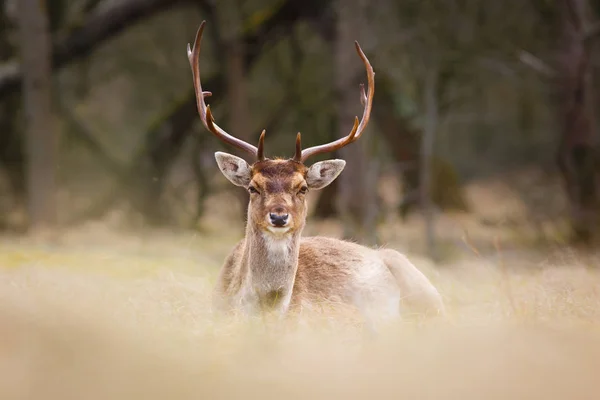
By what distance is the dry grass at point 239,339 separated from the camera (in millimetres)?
3658

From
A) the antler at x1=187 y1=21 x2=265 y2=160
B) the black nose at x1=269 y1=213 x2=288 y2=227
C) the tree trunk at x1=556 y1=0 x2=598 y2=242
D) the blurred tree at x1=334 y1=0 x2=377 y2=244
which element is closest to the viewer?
the black nose at x1=269 y1=213 x2=288 y2=227

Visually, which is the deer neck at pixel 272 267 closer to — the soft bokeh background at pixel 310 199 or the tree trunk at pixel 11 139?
the soft bokeh background at pixel 310 199

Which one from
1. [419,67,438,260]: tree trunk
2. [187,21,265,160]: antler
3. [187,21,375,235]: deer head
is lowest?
[187,21,375,235]: deer head

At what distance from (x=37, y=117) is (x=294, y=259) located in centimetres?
746

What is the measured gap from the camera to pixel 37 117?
12.5 metres

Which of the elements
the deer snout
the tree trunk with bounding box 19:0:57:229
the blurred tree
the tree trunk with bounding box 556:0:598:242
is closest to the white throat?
the deer snout

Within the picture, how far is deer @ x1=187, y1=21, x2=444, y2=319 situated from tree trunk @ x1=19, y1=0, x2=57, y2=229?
6163 mm

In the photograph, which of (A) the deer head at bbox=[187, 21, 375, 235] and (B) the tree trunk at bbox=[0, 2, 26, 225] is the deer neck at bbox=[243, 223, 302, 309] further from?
(B) the tree trunk at bbox=[0, 2, 26, 225]

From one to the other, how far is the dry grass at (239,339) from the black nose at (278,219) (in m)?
0.64

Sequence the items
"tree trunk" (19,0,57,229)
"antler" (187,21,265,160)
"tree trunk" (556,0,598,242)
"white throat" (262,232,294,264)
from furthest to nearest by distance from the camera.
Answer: "tree trunk" (19,0,57,229), "tree trunk" (556,0,598,242), "antler" (187,21,265,160), "white throat" (262,232,294,264)

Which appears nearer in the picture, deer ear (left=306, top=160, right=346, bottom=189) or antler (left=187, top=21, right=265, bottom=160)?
antler (left=187, top=21, right=265, bottom=160)

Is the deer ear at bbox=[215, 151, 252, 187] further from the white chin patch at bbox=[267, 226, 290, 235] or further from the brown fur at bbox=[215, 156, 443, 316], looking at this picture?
the white chin patch at bbox=[267, 226, 290, 235]

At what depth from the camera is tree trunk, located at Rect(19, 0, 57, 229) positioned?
12430 mm

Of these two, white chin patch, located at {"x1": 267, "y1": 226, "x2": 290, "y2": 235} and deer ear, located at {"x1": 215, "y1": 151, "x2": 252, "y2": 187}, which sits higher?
deer ear, located at {"x1": 215, "y1": 151, "x2": 252, "y2": 187}
